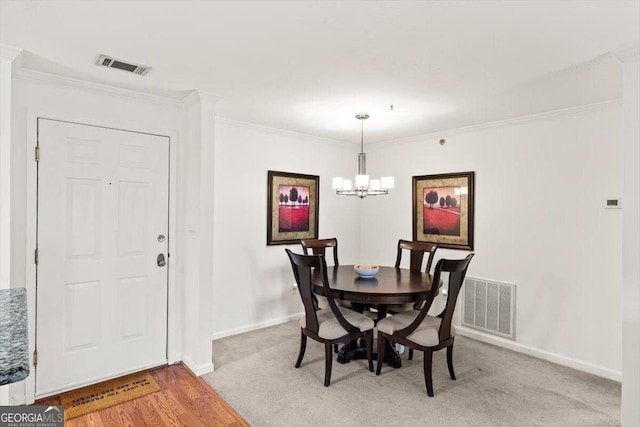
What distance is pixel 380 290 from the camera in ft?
9.82

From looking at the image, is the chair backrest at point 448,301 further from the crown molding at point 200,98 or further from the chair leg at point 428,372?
the crown molding at point 200,98

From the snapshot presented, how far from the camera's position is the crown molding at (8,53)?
7.18ft

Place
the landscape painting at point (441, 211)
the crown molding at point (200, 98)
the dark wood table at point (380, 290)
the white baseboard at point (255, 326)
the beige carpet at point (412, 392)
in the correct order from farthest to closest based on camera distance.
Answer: the landscape painting at point (441, 211) → the white baseboard at point (255, 326) → the crown molding at point (200, 98) → the dark wood table at point (380, 290) → the beige carpet at point (412, 392)

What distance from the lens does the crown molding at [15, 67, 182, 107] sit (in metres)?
2.61

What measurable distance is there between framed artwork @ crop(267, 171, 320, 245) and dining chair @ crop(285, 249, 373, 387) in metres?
1.39

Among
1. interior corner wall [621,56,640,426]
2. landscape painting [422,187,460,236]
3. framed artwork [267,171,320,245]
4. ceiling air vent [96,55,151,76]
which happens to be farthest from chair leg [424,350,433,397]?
ceiling air vent [96,55,151,76]

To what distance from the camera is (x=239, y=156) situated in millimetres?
4145

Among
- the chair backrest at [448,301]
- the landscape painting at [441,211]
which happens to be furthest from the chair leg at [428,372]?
the landscape painting at [441,211]

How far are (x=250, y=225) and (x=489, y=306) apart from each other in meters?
2.76

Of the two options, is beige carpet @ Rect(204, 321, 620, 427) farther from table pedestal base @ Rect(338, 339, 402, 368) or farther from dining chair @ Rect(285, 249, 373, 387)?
dining chair @ Rect(285, 249, 373, 387)

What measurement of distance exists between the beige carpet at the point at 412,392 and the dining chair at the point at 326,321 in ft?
0.79

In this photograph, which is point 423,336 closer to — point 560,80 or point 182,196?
point 560,80

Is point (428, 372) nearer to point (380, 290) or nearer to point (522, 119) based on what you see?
point (380, 290)

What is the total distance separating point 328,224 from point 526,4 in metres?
3.64
